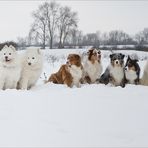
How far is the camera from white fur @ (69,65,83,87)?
7.82 metres

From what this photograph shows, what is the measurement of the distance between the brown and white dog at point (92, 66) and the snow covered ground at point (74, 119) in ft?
6.01

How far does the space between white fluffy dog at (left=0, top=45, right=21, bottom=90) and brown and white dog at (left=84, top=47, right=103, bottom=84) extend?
1853mm

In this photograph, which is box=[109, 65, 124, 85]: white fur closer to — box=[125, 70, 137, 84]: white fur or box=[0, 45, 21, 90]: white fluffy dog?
box=[125, 70, 137, 84]: white fur

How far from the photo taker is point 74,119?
4828mm

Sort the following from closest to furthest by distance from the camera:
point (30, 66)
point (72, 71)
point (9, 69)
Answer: point (9, 69), point (30, 66), point (72, 71)

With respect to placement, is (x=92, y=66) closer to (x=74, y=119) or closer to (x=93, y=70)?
(x=93, y=70)

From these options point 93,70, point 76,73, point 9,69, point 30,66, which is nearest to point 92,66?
point 93,70

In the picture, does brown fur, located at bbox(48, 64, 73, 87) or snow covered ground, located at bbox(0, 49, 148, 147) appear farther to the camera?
brown fur, located at bbox(48, 64, 73, 87)

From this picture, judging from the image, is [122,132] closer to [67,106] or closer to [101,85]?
[67,106]

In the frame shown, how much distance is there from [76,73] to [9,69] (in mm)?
1583


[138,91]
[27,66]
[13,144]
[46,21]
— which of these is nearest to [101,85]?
[138,91]

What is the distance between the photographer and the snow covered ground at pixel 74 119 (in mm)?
4105

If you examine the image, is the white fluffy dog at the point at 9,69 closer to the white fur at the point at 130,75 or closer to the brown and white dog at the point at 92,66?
the brown and white dog at the point at 92,66

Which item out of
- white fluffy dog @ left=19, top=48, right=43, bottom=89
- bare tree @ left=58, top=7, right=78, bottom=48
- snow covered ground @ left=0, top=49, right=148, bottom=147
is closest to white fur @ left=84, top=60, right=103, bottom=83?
white fluffy dog @ left=19, top=48, right=43, bottom=89
